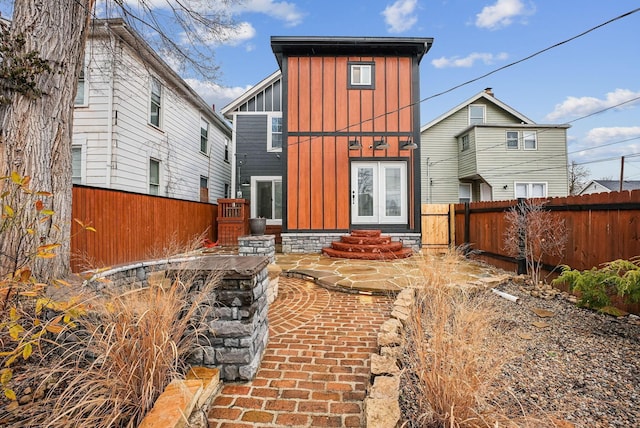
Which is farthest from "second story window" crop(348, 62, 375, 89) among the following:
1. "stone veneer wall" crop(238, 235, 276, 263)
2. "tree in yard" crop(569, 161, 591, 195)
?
"tree in yard" crop(569, 161, 591, 195)

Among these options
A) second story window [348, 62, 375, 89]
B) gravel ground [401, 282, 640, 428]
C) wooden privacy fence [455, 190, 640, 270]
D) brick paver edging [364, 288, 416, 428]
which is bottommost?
gravel ground [401, 282, 640, 428]

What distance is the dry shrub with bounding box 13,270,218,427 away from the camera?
139 centimetres

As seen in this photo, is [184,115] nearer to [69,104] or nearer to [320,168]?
[320,168]

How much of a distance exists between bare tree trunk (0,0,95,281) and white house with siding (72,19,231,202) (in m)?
1.51

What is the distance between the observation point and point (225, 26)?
15.0 feet

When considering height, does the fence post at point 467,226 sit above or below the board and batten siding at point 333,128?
below

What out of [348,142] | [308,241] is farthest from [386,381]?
[348,142]

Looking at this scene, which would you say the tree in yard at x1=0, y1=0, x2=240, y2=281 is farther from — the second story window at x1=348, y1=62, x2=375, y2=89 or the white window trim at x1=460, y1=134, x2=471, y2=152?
the white window trim at x1=460, y1=134, x2=471, y2=152

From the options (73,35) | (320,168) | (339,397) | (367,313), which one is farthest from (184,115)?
(339,397)

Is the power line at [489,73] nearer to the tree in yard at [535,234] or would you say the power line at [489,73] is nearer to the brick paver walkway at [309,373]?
the tree in yard at [535,234]

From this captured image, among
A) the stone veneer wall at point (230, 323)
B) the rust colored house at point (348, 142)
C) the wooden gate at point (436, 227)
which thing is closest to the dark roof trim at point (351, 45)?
the rust colored house at point (348, 142)

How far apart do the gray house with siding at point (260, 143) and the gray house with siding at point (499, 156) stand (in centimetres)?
786

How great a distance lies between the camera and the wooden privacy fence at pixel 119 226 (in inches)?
166

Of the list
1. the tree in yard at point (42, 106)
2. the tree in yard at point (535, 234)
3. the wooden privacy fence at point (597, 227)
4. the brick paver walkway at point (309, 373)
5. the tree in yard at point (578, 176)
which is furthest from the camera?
the tree in yard at point (578, 176)
